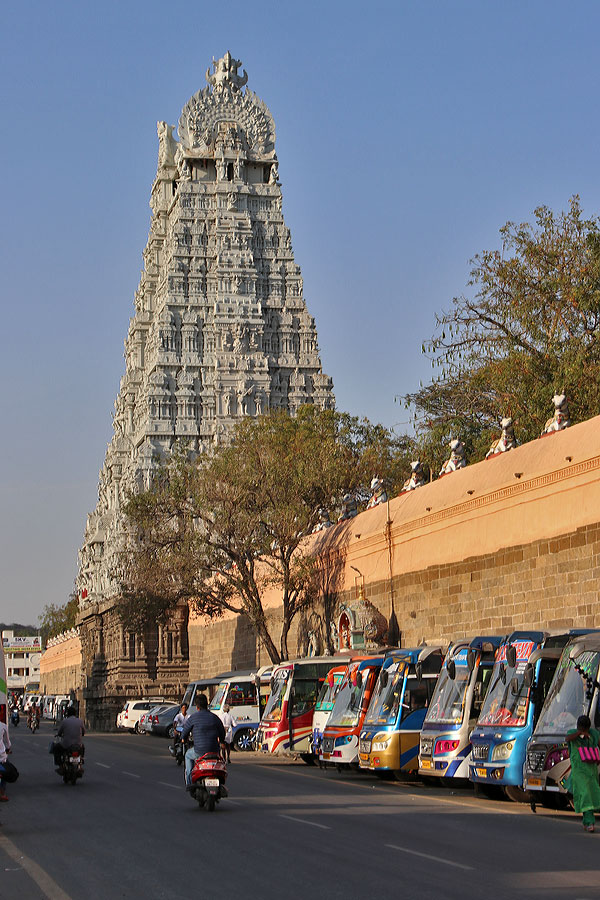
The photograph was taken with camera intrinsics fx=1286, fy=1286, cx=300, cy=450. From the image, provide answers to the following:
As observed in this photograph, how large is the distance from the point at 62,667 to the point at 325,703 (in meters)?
90.7

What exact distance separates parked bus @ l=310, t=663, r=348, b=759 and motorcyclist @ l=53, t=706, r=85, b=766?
613 centimetres

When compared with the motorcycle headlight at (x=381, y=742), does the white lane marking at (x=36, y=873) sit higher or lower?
lower

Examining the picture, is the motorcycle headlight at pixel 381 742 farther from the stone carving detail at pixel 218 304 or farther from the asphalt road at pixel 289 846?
the stone carving detail at pixel 218 304

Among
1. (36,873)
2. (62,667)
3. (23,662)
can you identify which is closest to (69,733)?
(36,873)

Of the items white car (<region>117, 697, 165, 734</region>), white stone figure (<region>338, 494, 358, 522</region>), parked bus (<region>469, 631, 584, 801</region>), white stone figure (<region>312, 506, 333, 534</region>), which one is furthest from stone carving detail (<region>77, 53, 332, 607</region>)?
parked bus (<region>469, 631, 584, 801</region>)

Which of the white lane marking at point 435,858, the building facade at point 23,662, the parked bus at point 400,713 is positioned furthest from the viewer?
the building facade at point 23,662

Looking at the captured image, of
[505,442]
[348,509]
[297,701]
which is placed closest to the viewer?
[297,701]

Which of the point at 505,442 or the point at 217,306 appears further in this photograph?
the point at 217,306

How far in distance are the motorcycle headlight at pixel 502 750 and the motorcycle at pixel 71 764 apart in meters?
8.22

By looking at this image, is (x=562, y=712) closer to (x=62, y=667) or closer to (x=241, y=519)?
(x=241, y=519)

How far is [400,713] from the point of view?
23.3 meters

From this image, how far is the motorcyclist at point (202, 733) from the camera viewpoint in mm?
17062

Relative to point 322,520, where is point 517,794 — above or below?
below

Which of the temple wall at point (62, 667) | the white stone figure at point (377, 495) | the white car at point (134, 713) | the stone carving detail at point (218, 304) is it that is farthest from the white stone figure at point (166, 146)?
the white stone figure at point (377, 495)
